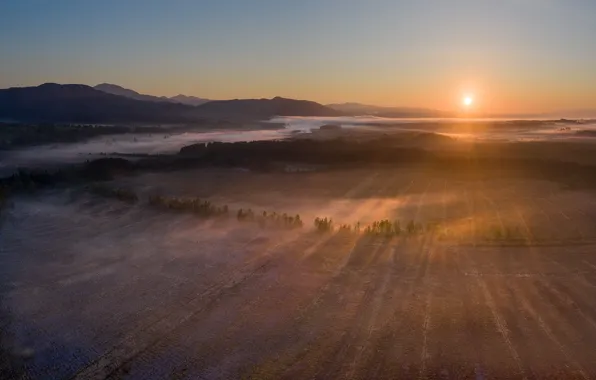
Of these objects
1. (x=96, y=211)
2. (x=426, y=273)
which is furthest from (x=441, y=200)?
(x=96, y=211)

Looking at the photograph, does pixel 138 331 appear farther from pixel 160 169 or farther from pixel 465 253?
pixel 160 169

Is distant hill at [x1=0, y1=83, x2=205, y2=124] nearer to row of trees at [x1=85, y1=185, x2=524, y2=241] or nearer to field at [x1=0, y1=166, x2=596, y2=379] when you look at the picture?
row of trees at [x1=85, y1=185, x2=524, y2=241]

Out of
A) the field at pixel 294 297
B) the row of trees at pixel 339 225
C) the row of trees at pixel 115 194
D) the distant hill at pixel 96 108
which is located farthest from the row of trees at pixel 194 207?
the distant hill at pixel 96 108

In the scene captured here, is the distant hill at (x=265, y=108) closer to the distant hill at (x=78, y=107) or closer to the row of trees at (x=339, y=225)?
the distant hill at (x=78, y=107)

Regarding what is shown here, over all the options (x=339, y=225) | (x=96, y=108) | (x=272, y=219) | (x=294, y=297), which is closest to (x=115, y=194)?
(x=272, y=219)

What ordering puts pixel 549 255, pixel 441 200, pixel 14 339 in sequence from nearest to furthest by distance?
1. pixel 14 339
2. pixel 549 255
3. pixel 441 200

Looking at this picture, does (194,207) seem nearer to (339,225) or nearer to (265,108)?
(339,225)
